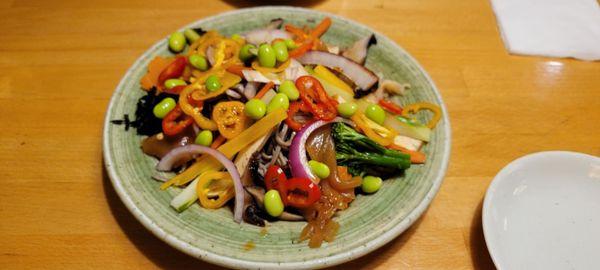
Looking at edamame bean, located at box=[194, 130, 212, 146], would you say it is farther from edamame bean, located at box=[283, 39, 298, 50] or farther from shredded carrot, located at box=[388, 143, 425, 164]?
shredded carrot, located at box=[388, 143, 425, 164]

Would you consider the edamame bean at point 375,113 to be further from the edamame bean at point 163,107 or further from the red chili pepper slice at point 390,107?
the edamame bean at point 163,107

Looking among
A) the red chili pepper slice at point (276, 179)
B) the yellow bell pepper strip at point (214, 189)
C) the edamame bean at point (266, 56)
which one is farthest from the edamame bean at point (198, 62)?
the red chili pepper slice at point (276, 179)

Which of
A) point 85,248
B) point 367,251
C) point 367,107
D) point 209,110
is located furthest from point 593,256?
point 85,248

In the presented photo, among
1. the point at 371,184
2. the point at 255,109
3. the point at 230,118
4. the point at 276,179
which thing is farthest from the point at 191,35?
the point at 371,184

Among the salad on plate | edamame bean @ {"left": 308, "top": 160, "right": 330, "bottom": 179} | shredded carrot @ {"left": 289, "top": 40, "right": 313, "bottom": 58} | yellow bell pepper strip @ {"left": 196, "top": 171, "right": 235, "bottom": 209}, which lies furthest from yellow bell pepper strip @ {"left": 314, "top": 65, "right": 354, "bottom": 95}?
yellow bell pepper strip @ {"left": 196, "top": 171, "right": 235, "bottom": 209}

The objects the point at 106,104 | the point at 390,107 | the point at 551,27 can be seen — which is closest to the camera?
A: the point at 390,107

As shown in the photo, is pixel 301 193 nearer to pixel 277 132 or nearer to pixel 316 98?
pixel 277 132

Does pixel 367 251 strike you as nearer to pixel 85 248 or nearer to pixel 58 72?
pixel 85 248
